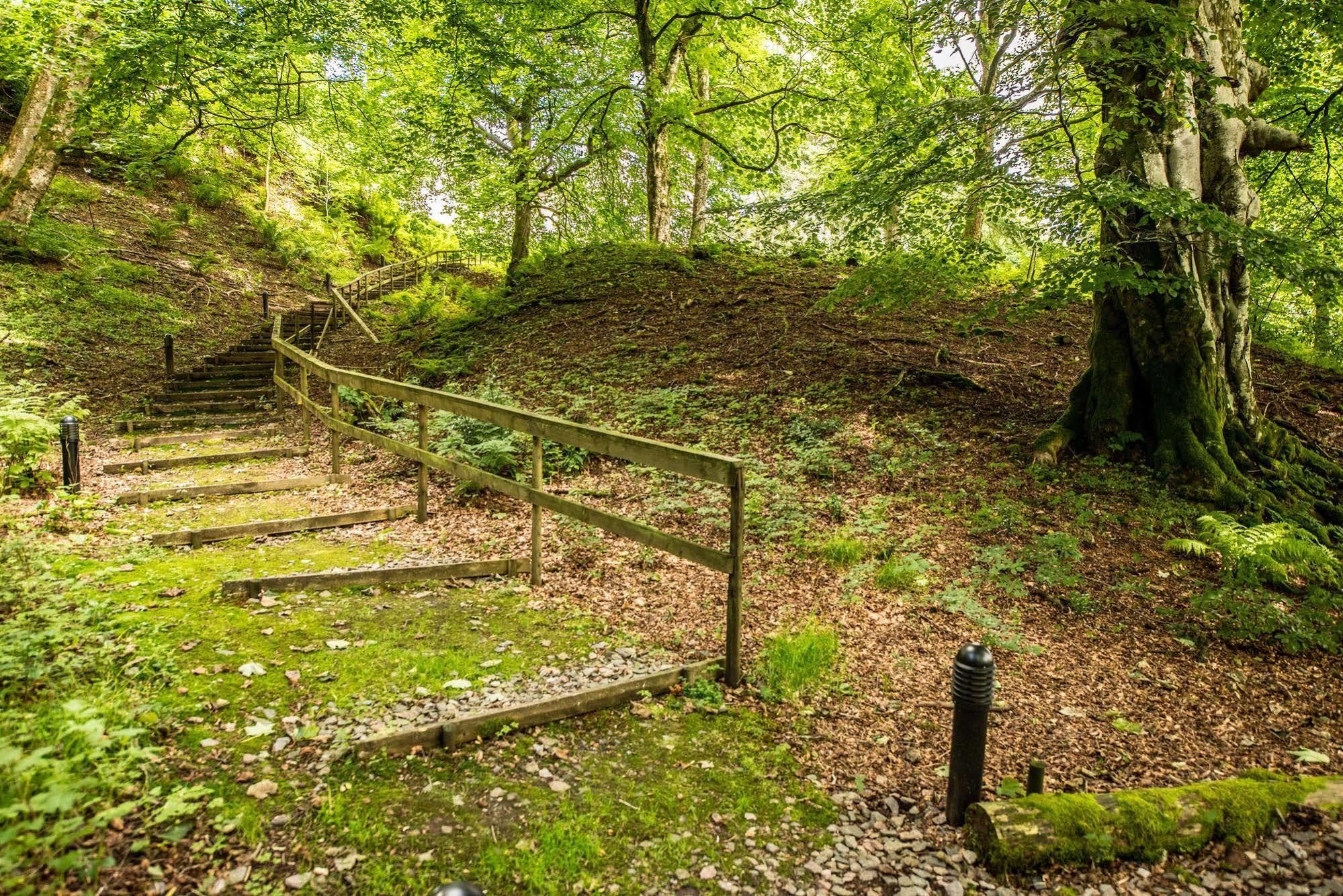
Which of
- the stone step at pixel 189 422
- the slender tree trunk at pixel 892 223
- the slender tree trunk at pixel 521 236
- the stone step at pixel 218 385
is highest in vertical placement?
the slender tree trunk at pixel 521 236

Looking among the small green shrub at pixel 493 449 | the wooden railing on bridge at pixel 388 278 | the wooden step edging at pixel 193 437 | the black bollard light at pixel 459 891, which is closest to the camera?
the black bollard light at pixel 459 891

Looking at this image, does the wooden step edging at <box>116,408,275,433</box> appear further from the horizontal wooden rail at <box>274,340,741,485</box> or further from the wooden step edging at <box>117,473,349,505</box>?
the horizontal wooden rail at <box>274,340,741,485</box>

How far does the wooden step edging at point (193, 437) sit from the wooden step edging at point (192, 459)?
157 cm

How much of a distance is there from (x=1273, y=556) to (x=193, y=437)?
13.3 m

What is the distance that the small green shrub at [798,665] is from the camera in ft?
13.3

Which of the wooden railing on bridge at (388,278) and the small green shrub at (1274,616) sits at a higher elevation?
the wooden railing on bridge at (388,278)

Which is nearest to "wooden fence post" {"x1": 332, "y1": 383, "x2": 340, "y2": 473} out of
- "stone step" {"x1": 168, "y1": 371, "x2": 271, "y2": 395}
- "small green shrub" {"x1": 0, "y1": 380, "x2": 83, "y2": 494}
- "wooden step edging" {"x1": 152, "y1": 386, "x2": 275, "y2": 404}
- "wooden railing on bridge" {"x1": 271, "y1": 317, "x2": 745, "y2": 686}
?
"wooden railing on bridge" {"x1": 271, "y1": 317, "x2": 745, "y2": 686}

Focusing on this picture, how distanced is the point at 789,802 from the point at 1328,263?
20.5ft

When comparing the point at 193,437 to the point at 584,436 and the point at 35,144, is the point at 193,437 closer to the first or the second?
the point at 584,436

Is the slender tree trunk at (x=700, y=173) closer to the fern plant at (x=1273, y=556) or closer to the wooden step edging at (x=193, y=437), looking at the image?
the wooden step edging at (x=193, y=437)

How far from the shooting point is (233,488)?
720 centimetres

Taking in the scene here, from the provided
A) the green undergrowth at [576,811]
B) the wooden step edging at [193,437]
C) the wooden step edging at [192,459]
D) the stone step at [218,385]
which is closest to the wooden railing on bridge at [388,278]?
the stone step at [218,385]

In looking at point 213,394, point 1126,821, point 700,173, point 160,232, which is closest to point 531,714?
point 1126,821

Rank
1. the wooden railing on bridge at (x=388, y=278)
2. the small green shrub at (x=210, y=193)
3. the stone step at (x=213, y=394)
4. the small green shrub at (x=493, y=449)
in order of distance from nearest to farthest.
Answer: the small green shrub at (x=493, y=449) → the stone step at (x=213, y=394) → the wooden railing on bridge at (x=388, y=278) → the small green shrub at (x=210, y=193)
